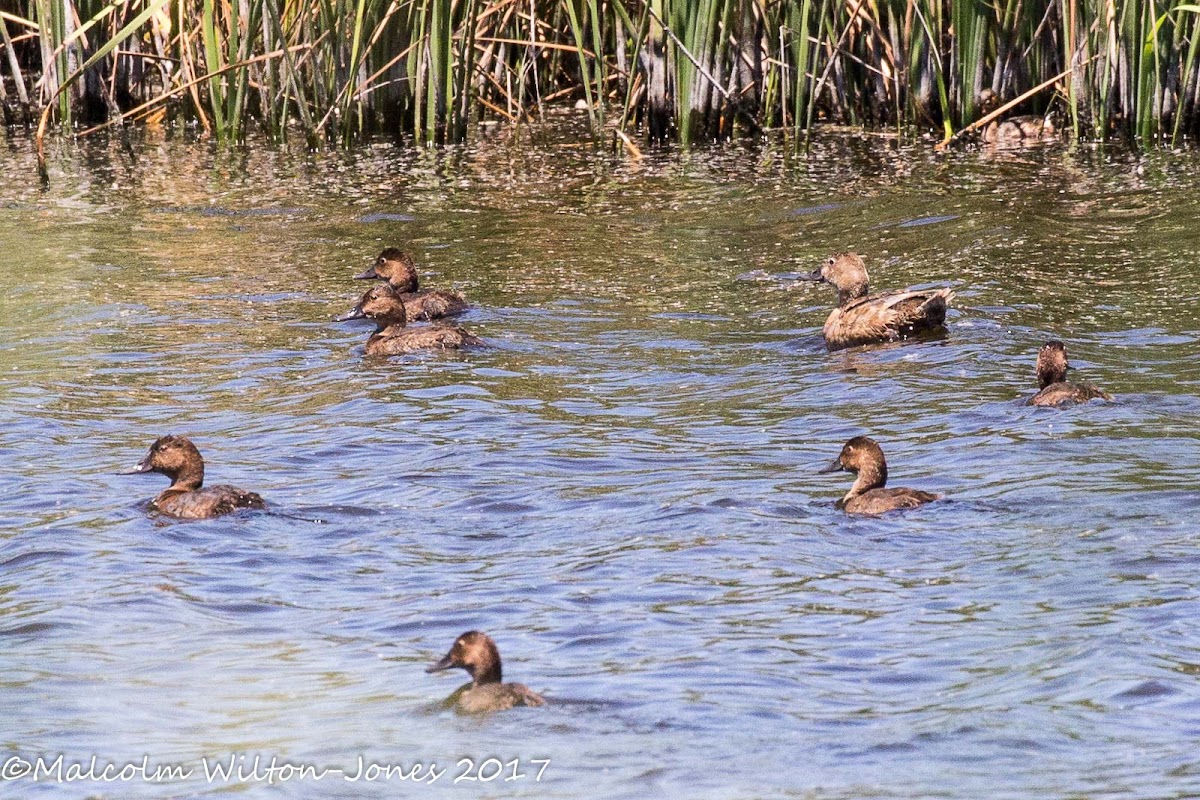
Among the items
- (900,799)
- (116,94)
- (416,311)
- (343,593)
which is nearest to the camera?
(900,799)

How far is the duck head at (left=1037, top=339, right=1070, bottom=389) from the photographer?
29.7ft

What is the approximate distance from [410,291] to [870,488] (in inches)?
217

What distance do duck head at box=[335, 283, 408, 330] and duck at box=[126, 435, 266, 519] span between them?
3199 mm

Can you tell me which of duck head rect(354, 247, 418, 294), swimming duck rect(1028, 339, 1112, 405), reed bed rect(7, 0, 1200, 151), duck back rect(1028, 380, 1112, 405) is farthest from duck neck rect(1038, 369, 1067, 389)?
reed bed rect(7, 0, 1200, 151)

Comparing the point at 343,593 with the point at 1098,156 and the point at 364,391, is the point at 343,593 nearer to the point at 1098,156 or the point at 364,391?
the point at 364,391

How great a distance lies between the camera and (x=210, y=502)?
7629 millimetres

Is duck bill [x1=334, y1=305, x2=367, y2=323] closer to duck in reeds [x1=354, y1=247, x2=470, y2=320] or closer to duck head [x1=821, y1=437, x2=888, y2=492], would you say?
duck in reeds [x1=354, y1=247, x2=470, y2=320]

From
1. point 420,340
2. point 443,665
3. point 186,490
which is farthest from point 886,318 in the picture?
point 443,665

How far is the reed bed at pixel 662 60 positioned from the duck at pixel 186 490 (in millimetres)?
7813

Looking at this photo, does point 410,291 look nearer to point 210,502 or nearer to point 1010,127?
point 210,502

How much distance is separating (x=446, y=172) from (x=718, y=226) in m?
3.75

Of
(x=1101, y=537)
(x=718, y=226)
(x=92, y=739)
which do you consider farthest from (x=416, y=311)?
(x=92, y=739)

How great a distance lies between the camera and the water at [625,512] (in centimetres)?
528

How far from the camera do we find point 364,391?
10109mm
